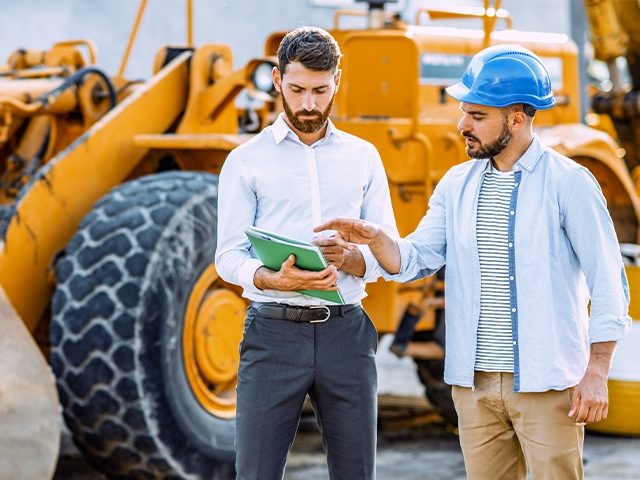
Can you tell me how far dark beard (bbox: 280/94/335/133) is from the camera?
13.0 feet

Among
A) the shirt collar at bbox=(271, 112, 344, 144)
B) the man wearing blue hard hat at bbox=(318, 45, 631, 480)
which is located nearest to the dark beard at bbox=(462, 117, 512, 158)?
the man wearing blue hard hat at bbox=(318, 45, 631, 480)

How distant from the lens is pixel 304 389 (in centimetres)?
397

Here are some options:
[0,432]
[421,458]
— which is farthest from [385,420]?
[0,432]

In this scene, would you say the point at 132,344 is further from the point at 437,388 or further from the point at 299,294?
A: the point at 437,388

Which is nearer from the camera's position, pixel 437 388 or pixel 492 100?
pixel 492 100

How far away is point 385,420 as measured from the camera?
8766 mm

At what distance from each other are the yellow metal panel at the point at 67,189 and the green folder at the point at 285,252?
2.79 meters

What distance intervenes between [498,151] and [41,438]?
265 cm

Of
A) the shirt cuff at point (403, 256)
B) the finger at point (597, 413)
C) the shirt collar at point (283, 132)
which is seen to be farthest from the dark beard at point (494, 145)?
the finger at point (597, 413)

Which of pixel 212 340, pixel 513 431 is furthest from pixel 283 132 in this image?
pixel 212 340

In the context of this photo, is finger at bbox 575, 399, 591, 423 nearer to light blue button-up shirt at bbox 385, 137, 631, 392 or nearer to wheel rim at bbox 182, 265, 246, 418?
light blue button-up shirt at bbox 385, 137, 631, 392

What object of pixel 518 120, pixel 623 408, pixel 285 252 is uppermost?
pixel 518 120

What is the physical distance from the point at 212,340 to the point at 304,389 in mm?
2508

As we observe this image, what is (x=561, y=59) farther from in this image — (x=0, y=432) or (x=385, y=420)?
(x=0, y=432)
